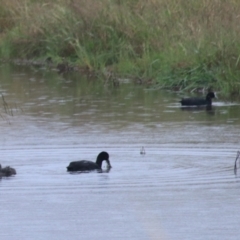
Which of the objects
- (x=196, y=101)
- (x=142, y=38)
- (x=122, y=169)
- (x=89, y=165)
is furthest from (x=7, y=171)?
(x=142, y=38)

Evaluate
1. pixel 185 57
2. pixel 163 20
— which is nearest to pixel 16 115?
pixel 185 57

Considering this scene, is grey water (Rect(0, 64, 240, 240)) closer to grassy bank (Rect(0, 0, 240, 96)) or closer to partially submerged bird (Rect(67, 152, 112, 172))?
partially submerged bird (Rect(67, 152, 112, 172))

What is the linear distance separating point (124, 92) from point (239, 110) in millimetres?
3742

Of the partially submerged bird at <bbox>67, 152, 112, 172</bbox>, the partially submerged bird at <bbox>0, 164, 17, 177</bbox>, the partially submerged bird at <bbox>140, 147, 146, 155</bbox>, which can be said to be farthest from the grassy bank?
the partially submerged bird at <bbox>0, 164, 17, 177</bbox>

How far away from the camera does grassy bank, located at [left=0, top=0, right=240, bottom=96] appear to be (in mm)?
20906

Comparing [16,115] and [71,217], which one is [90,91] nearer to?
[16,115]

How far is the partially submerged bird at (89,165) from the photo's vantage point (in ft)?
41.5

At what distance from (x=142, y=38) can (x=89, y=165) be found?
37.5 feet

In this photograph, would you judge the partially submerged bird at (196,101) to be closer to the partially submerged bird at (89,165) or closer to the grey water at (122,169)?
the grey water at (122,169)

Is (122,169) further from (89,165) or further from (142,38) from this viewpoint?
(142,38)

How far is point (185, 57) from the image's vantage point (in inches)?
848

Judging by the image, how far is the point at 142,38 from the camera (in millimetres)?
24062

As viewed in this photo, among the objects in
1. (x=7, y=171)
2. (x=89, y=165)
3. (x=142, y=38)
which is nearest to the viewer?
(x=7, y=171)

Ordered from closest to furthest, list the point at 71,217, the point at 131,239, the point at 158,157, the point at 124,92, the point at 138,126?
the point at 131,239
the point at 71,217
the point at 158,157
the point at 138,126
the point at 124,92
